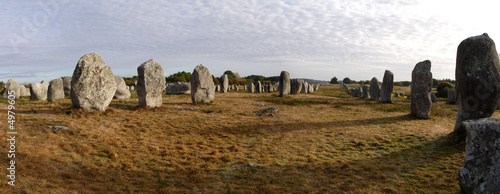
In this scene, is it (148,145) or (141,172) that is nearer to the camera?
(141,172)

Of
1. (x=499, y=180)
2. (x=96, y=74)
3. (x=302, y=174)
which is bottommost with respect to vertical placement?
(x=302, y=174)

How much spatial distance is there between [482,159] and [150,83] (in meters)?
12.6

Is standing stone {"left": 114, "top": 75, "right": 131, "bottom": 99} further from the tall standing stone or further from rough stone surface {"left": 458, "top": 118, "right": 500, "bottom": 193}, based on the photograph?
rough stone surface {"left": 458, "top": 118, "right": 500, "bottom": 193}

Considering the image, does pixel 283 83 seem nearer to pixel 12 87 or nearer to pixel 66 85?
pixel 66 85

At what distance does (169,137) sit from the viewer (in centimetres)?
852

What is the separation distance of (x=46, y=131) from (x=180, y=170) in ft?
15.6

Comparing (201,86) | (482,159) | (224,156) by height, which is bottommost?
(224,156)

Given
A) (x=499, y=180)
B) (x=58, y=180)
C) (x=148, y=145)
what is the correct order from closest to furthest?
(x=499, y=180), (x=58, y=180), (x=148, y=145)

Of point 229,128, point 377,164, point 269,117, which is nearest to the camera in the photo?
point 377,164

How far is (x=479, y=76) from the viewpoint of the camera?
7484 millimetres

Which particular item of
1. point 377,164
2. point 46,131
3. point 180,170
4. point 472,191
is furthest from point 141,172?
point 472,191

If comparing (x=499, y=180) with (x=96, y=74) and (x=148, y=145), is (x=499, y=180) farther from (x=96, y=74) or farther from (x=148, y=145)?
(x=96, y=74)

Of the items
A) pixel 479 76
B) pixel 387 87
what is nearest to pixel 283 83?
pixel 387 87

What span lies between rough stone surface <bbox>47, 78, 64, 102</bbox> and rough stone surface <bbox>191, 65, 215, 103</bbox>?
→ 788cm
